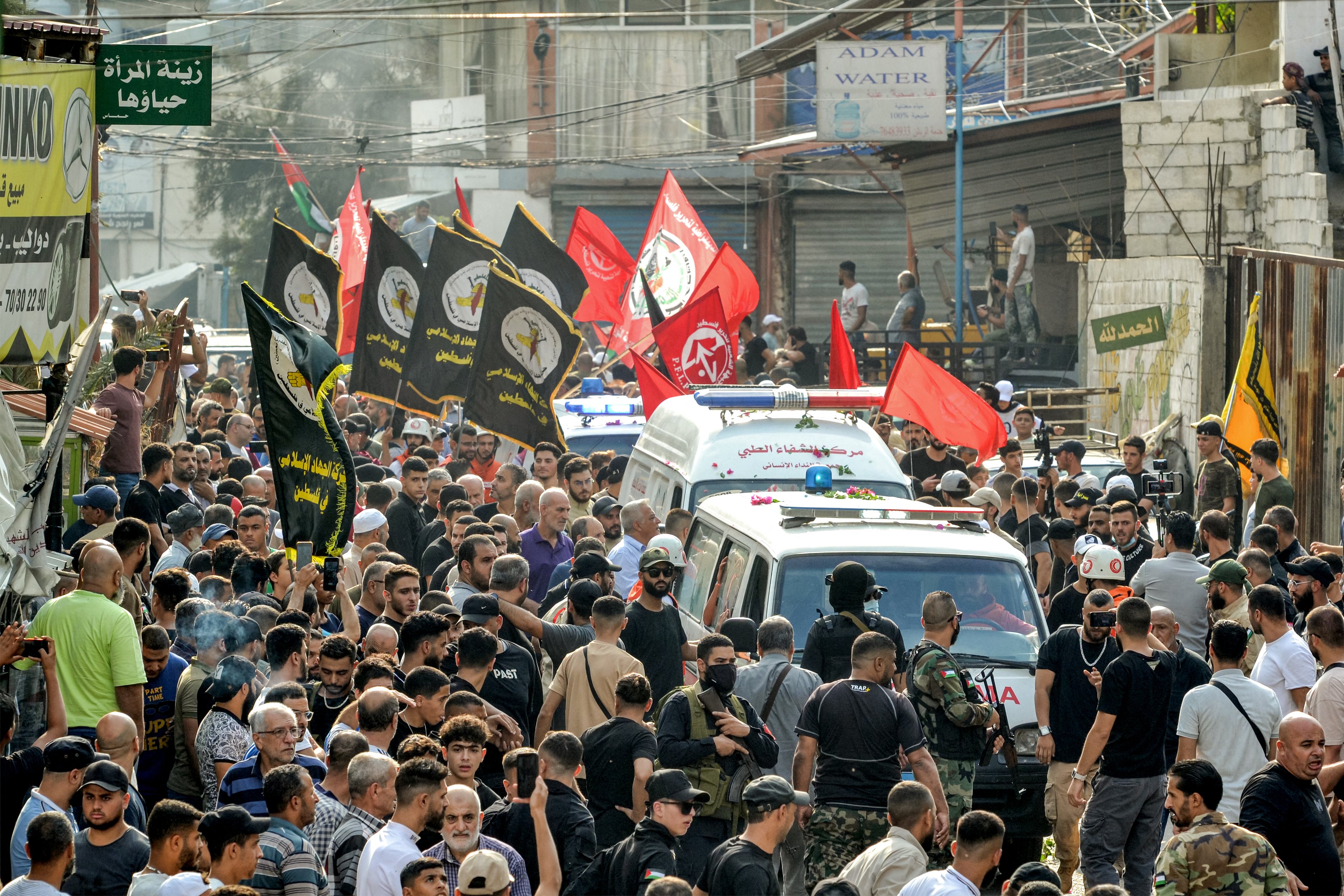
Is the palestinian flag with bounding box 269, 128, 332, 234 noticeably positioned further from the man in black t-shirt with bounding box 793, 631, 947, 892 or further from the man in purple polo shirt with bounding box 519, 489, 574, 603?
the man in black t-shirt with bounding box 793, 631, 947, 892

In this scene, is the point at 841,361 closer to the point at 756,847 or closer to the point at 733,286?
the point at 733,286

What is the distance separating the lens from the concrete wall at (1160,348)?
64.2 ft

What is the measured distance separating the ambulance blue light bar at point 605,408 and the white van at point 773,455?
3961 millimetres

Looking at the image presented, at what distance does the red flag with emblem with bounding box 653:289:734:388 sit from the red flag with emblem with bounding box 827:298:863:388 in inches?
40.6

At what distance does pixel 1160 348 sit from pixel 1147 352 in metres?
0.43

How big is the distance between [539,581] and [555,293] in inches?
253

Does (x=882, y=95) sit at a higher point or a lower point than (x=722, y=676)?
higher

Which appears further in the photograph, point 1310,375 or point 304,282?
point 304,282

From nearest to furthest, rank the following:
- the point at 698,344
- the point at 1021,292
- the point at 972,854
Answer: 1. the point at 972,854
2. the point at 698,344
3. the point at 1021,292

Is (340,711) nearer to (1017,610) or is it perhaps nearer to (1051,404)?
(1017,610)

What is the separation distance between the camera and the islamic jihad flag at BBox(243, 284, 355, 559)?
824cm

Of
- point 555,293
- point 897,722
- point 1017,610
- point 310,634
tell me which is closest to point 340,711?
point 310,634

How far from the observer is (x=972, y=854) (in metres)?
5.84

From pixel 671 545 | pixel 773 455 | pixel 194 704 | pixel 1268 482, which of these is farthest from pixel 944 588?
pixel 1268 482
